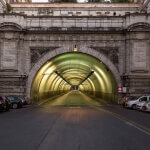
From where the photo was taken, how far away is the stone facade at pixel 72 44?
1499 inches

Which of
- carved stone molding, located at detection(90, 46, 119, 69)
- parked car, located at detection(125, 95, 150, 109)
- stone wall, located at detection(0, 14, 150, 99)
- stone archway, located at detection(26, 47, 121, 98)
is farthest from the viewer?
carved stone molding, located at detection(90, 46, 119, 69)

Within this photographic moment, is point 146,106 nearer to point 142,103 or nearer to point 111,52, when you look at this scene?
point 142,103

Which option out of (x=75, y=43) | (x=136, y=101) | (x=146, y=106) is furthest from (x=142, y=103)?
(x=75, y=43)

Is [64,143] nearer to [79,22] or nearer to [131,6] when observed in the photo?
[79,22]

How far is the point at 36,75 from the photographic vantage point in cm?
3988

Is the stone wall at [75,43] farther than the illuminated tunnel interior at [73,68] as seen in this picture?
No

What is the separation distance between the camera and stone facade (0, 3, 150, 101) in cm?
3806

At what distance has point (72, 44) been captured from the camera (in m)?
39.1

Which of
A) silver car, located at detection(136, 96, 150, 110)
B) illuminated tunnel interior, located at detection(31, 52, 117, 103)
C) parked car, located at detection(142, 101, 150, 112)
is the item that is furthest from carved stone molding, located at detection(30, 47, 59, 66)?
parked car, located at detection(142, 101, 150, 112)

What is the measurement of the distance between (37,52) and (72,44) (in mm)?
4430

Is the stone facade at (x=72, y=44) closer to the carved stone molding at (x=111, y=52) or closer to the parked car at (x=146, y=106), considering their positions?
the carved stone molding at (x=111, y=52)

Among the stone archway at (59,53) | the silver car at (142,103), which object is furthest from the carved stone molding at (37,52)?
the silver car at (142,103)

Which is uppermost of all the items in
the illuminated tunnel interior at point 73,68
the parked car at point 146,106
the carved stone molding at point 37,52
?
the carved stone molding at point 37,52

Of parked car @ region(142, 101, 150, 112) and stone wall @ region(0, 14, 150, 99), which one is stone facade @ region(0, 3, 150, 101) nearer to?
stone wall @ region(0, 14, 150, 99)
